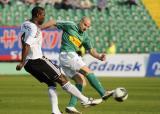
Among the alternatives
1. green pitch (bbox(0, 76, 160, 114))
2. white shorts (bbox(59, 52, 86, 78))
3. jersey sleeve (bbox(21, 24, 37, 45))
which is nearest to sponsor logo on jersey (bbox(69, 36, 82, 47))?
white shorts (bbox(59, 52, 86, 78))

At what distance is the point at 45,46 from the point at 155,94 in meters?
16.6

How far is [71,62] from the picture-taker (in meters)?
12.2

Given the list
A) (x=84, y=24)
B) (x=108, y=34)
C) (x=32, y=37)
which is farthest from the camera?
(x=108, y=34)

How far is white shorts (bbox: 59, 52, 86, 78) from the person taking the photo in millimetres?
12188

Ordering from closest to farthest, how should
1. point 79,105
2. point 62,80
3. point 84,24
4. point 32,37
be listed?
point 32,37, point 62,80, point 84,24, point 79,105

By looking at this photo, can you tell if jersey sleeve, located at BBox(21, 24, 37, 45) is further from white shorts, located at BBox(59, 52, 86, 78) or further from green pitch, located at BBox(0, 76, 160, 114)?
green pitch, located at BBox(0, 76, 160, 114)

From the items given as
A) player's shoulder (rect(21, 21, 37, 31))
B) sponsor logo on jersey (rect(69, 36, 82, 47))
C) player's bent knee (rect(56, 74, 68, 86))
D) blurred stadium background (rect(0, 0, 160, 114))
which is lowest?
blurred stadium background (rect(0, 0, 160, 114))

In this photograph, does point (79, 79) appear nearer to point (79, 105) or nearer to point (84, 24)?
point (84, 24)

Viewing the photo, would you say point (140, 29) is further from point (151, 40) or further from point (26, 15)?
point (26, 15)

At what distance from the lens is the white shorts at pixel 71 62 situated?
480 inches

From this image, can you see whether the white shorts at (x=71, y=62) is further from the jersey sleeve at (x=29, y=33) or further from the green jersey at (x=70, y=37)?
the jersey sleeve at (x=29, y=33)

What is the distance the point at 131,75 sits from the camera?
3050 cm

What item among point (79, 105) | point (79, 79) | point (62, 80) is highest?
point (62, 80)

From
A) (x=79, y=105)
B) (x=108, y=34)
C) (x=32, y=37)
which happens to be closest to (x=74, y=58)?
(x=32, y=37)
